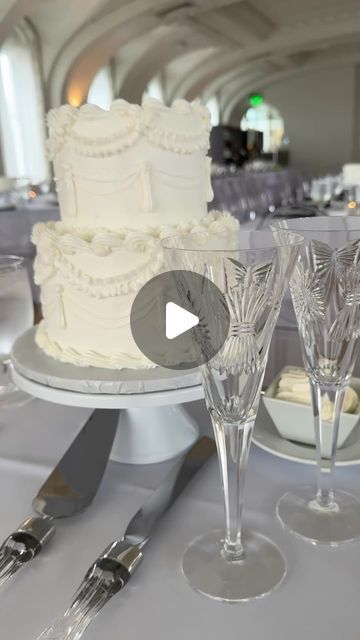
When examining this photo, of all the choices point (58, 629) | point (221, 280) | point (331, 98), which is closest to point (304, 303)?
point (221, 280)

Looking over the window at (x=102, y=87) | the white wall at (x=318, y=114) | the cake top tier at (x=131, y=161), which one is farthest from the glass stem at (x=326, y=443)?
the white wall at (x=318, y=114)

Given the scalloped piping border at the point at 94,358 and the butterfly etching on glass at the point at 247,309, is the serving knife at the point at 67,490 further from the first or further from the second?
the butterfly etching on glass at the point at 247,309

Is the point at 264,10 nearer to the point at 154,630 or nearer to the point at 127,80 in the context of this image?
the point at 127,80

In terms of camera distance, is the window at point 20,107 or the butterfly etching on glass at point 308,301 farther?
the window at point 20,107

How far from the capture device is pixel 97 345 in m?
0.79

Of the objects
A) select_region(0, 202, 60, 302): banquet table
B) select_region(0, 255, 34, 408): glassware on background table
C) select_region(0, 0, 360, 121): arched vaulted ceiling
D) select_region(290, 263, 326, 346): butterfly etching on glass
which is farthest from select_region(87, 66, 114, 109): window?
select_region(290, 263, 326, 346): butterfly etching on glass

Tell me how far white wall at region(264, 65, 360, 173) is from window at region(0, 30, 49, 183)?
9068 mm

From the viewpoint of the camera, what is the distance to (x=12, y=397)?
0.91 metres

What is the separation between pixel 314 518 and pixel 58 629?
0.30 meters

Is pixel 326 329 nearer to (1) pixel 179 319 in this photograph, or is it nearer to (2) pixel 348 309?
(2) pixel 348 309

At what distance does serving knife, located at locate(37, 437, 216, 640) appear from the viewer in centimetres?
44

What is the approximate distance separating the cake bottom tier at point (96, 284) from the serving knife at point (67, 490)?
95mm
